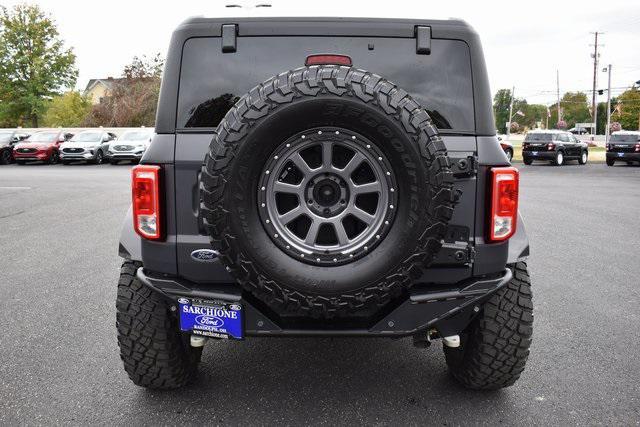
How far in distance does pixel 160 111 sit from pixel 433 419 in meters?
2.04

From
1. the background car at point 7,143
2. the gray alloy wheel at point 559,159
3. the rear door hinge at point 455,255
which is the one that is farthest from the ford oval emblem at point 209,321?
the background car at point 7,143

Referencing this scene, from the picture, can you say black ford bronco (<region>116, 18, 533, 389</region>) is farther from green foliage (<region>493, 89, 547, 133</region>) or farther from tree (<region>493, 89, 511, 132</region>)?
green foliage (<region>493, 89, 547, 133</region>)

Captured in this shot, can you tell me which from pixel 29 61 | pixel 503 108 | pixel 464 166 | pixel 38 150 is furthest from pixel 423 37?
pixel 503 108

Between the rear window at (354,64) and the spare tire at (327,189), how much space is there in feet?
1.43

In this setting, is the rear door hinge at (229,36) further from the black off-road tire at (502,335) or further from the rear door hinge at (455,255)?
the black off-road tire at (502,335)

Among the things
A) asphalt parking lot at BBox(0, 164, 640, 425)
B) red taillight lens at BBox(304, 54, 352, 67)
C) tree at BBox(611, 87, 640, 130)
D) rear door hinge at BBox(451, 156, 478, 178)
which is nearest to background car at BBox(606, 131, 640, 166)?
asphalt parking lot at BBox(0, 164, 640, 425)

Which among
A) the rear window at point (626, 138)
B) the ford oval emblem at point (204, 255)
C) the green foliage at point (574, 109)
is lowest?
the ford oval emblem at point (204, 255)

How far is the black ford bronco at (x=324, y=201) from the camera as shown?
8.00ft

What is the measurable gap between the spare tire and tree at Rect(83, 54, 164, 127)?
45.9 metres

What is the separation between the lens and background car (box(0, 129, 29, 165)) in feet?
88.5

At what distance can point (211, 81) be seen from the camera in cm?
285

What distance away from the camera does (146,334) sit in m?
3.03

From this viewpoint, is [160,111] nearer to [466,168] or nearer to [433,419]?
[466,168]

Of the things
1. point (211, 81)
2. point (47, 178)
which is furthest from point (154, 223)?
point (47, 178)
